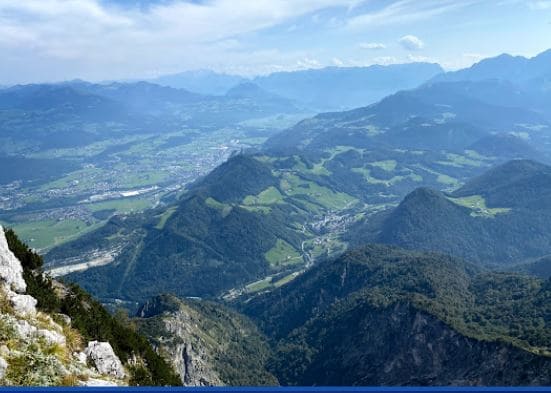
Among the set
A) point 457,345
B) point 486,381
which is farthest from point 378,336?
point 486,381

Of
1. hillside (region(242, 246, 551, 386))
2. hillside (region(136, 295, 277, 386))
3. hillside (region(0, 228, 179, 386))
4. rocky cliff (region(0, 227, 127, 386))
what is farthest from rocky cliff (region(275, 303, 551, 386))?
rocky cliff (region(0, 227, 127, 386))

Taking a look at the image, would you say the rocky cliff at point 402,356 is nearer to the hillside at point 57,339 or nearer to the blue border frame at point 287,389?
the hillside at point 57,339

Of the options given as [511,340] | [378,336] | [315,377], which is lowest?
[315,377]

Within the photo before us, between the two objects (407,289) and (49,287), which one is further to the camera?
(407,289)

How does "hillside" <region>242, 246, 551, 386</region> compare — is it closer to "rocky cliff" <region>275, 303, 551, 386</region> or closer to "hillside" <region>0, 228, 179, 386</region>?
"rocky cliff" <region>275, 303, 551, 386</region>

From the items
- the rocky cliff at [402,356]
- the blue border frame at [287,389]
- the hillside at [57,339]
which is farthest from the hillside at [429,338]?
the blue border frame at [287,389]

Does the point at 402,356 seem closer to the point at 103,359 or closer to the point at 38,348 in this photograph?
the point at 103,359

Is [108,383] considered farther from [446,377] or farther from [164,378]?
[446,377]
